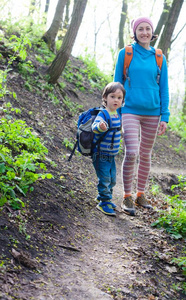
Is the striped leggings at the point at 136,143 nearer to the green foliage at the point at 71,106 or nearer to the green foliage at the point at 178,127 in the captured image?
the green foliage at the point at 71,106

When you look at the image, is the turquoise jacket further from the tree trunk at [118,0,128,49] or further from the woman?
the tree trunk at [118,0,128,49]

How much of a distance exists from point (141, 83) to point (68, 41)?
463cm

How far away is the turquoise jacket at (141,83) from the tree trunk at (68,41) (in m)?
4.23

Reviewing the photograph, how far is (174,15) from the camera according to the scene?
1075 centimetres

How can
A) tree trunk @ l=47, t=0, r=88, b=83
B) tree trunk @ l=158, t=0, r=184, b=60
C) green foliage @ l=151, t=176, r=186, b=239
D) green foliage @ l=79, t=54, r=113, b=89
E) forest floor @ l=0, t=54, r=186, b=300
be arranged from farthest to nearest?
green foliage @ l=79, t=54, r=113, b=89 < tree trunk @ l=158, t=0, r=184, b=60 < tree trunk @ l=47, t=0, r=88, b=83 < green foliage @ l=151, t=176, r=186, b=239 < forest floor @ l=0, t=54, r=186, b=300

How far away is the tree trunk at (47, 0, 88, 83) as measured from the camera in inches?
320

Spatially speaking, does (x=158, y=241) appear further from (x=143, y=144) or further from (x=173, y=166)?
(x=173, y=166)

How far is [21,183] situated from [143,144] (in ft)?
7.01

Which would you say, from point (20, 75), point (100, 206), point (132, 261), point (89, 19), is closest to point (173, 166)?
point (20, 75)

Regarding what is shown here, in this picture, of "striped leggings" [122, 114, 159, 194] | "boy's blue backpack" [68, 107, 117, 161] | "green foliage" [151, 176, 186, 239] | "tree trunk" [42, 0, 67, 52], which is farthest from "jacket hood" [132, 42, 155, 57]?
"tree trunk" [42, 0, 67, 52]

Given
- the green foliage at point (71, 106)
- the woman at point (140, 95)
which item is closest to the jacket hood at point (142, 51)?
the woman at point (140, 95)

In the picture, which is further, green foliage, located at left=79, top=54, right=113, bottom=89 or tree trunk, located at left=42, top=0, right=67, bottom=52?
green foliage, located at left=79, top=54, right=113, bottom=89

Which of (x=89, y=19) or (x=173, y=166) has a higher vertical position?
(x=89, y=19)

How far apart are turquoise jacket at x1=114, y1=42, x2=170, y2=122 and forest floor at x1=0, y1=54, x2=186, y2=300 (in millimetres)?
1461
